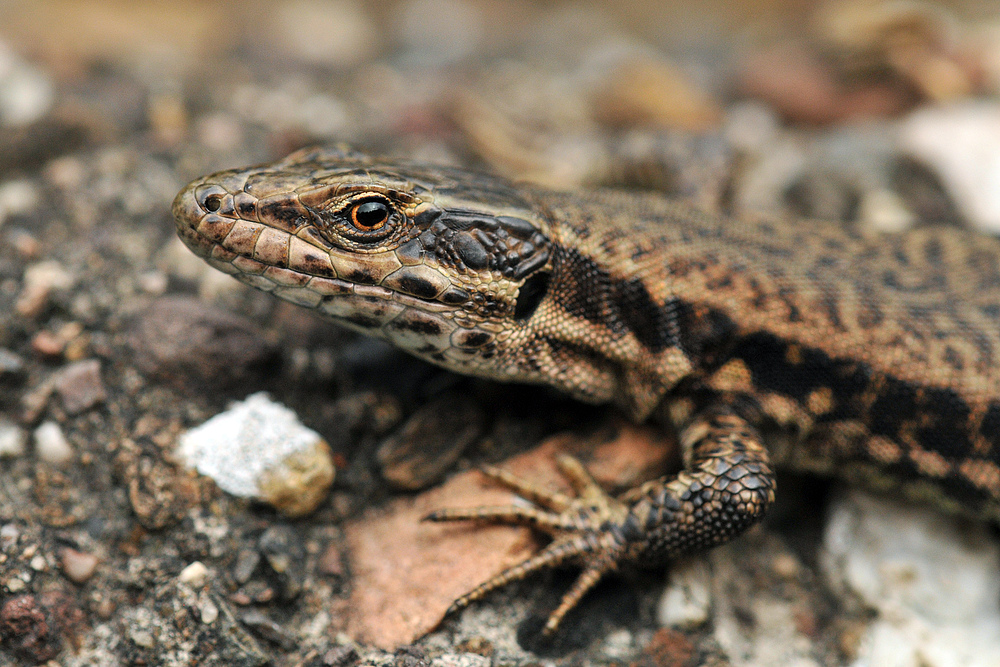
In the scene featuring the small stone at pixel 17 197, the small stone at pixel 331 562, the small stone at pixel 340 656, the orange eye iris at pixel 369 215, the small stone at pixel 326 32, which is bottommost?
the small stone at pixel 340 656

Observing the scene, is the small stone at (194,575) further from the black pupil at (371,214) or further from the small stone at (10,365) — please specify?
the black pupil at (371,214)

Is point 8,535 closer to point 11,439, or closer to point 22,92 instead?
point 11,439

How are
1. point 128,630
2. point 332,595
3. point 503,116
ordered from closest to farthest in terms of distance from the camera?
point 128,630 → point 332,595 → point 503,116

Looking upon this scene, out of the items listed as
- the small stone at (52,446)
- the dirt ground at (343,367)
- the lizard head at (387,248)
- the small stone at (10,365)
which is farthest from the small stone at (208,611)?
the small stone at (10,365)

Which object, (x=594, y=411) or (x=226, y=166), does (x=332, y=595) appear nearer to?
(x=594, y=411)

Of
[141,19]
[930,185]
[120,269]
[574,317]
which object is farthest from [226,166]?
[930,185]

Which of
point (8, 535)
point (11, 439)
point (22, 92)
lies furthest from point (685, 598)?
point (22, 92)

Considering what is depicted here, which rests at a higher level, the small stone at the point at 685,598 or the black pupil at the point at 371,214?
the black pupil at the point at 371,214
